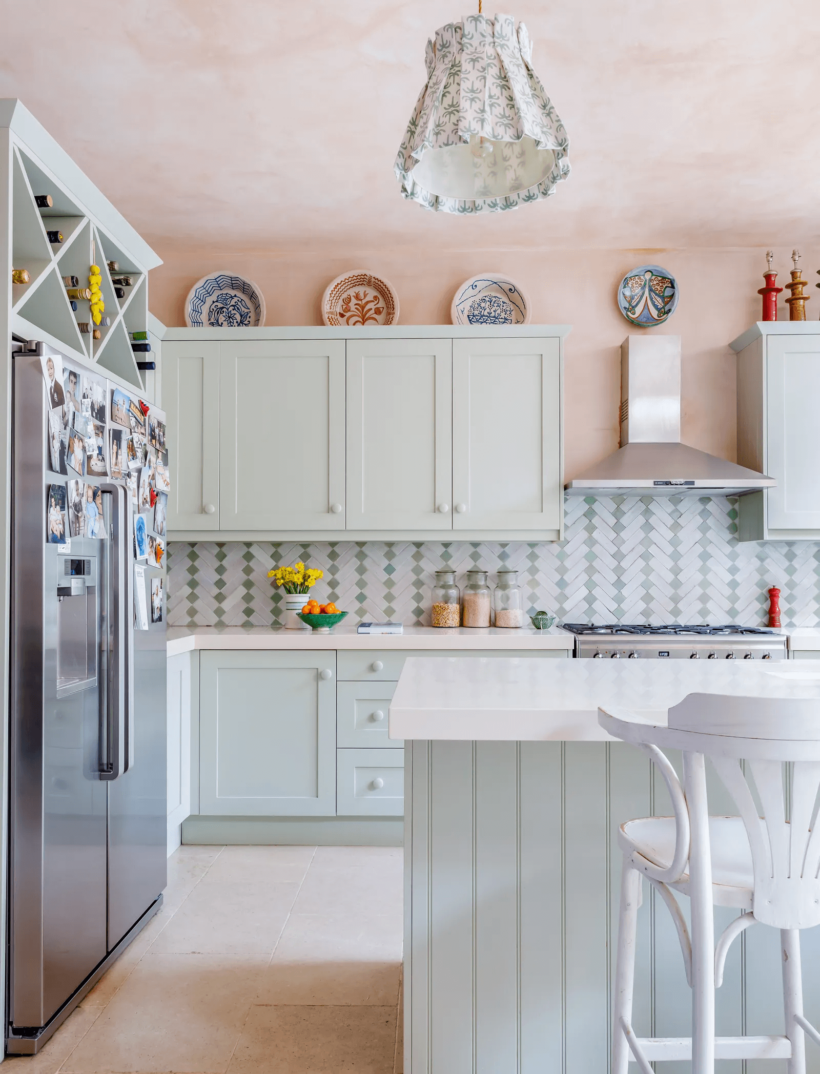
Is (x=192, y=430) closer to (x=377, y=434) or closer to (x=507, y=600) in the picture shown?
(x=377, y=434)

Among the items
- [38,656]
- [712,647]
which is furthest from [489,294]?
[38,656]

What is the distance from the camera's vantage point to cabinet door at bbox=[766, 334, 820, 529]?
3559 millimetres

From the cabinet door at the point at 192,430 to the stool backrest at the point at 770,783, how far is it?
2.87 m

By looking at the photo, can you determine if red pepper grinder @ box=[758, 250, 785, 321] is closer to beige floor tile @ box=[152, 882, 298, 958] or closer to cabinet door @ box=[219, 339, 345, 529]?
cabinet door @ box=[219, 339, 345, 529]

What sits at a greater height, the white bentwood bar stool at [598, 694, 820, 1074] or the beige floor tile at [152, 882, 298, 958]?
the white bentwood bar stool at [598, 694, 820, 1074]

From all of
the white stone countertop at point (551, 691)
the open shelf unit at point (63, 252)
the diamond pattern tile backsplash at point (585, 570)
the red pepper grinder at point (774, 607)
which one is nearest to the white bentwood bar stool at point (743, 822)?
the white stone countertop at point (551, 691)

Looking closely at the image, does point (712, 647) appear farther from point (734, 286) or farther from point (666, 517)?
point (734, 286)

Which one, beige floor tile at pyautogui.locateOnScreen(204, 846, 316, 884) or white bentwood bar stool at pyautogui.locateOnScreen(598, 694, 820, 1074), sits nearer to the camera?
white bentwood bar stool at pyautogui.locateOnScreen(598, 694, 820, 1074)

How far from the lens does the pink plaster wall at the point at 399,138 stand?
226cm

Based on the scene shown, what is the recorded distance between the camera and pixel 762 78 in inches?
99.0

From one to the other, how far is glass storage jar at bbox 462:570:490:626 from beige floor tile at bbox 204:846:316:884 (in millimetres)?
1243

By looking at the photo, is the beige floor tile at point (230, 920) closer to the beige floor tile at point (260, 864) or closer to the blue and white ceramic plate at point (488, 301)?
the beige floor tile at point (260, 864)

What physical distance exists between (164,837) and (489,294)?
112 inches

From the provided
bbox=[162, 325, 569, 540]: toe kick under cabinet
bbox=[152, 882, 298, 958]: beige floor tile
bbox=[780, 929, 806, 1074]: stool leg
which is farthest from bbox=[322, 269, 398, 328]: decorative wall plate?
bbox=[780, 929, 806, 1074]: stool leg
